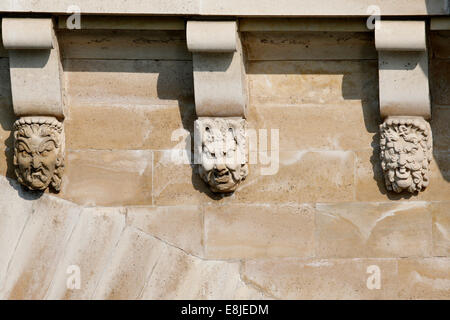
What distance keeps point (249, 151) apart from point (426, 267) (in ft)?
4.17

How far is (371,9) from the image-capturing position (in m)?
5.86

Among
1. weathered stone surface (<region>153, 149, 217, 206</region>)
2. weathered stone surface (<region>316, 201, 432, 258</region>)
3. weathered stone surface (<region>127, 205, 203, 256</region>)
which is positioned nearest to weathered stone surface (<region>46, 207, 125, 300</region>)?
weathered stone surface (<region>127, 205, 203, 256</region>)

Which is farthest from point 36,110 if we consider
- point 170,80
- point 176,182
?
point 176,182

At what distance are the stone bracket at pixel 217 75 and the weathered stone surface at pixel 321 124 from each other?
198 mm

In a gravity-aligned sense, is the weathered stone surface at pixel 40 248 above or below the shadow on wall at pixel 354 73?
below

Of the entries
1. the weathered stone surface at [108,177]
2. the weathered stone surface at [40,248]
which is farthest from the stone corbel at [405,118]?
the weathered stone surface at [40,248]

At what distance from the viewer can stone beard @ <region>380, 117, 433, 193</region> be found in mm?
6012

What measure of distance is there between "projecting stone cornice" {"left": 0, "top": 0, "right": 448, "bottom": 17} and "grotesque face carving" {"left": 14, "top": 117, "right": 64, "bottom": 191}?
706mm

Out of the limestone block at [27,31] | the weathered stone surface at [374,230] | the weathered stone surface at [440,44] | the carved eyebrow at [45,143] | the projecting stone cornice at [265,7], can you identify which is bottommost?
the weathered stone surface at [374,230]

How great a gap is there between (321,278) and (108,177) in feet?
4.70

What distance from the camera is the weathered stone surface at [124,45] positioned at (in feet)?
20.0

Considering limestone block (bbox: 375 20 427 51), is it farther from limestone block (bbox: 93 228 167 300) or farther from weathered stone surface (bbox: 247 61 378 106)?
limestone block (bbox: 93 228 167 300)

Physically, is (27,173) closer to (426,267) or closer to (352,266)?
(352,266)

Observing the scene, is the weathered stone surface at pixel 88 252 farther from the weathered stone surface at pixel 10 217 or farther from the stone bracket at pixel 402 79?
the stone bracket at pixel 402 79
